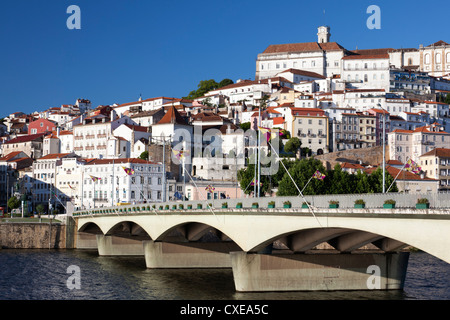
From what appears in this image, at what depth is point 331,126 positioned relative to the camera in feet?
417

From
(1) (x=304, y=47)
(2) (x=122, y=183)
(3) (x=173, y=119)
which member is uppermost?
(1) (x=304, y=47)

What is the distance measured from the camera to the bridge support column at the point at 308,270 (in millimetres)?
36719

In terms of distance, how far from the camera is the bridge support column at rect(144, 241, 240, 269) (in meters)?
52.4

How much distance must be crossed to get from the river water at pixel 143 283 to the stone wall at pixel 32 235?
44.4 feet

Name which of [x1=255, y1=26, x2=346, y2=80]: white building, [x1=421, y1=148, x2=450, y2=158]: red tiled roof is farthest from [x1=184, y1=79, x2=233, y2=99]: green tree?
[x1=421, y1=148, x2=450, y2=158]: red tiled roof

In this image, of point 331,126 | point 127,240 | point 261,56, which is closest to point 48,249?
point 127,240

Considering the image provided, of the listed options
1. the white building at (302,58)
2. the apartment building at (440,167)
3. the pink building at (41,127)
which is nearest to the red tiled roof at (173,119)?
the apartment building at (440,167)

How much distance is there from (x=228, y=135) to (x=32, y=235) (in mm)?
53239

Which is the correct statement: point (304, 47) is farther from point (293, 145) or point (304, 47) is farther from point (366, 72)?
point (293, 145)

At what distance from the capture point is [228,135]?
121m

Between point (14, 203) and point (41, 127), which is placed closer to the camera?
point (14, 203)

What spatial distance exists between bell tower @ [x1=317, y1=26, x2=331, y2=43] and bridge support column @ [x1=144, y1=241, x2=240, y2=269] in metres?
151

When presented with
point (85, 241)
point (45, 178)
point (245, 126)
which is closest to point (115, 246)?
point (85, 241)

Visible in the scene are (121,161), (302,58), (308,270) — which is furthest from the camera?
(302,58)
